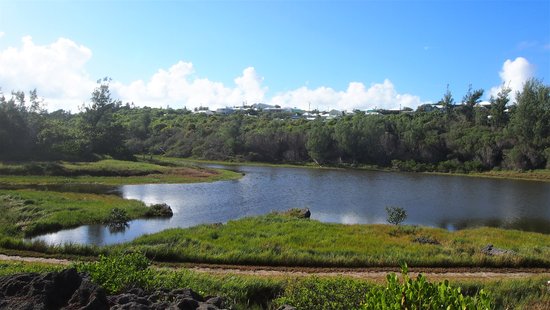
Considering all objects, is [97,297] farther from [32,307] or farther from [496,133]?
[496,133]

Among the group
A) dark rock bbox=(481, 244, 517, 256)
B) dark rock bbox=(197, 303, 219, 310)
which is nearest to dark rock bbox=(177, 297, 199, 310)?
dark rock bbox=(197, 303, 219, 310)

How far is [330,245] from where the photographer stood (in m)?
26.0

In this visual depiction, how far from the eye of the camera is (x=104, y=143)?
89125mm

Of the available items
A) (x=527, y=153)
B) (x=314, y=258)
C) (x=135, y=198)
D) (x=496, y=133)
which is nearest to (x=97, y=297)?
(x=314, y=258)

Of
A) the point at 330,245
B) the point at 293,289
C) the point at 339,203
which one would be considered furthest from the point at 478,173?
the point at 293,289

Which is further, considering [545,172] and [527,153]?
[527,153]

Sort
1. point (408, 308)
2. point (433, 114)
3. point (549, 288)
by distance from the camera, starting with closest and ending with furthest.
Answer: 1. point (408, 308)
2. point (549, 288)
3. point (433, 114)

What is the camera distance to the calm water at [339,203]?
3753 centimetres

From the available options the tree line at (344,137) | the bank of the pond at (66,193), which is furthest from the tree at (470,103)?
the bank of the pond at (66,193)

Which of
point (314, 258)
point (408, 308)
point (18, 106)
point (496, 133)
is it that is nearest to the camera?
point (408, 308)

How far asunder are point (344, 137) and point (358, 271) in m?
98.2

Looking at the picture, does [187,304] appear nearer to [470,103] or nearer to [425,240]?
[425,240]

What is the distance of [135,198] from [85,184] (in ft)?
42.8

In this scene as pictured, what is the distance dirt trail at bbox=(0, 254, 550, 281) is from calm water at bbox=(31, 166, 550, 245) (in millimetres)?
10080
